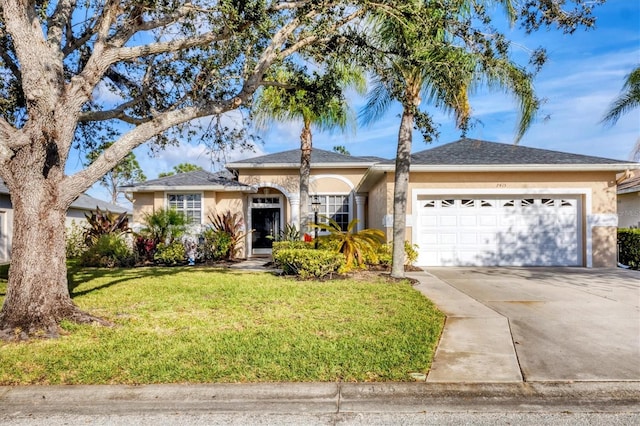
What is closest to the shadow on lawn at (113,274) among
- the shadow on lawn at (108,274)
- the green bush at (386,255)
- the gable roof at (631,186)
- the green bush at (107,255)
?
the shadow on lawn at (108,274)

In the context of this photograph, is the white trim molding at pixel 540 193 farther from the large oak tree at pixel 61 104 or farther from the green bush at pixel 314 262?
the large oak tree at pixel 61 104

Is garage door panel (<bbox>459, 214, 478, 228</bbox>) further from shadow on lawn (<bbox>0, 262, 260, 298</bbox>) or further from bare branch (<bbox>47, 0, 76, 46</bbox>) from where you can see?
bare branch (<bbox>47, 0, 76, 46</bbox>)

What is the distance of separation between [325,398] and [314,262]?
638 centimetres

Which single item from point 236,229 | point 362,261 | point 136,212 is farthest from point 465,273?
point 136,212

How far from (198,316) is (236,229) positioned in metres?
9.62

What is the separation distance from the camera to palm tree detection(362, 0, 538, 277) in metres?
7.25

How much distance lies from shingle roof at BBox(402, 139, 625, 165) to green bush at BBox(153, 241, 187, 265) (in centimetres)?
875

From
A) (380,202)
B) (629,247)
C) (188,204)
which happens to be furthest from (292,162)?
(629,247)

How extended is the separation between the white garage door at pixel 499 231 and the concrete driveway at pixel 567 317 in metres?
1.41

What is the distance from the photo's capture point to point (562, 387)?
386cm

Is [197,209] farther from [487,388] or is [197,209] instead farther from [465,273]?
[487,388]

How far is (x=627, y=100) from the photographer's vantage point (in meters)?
13.7

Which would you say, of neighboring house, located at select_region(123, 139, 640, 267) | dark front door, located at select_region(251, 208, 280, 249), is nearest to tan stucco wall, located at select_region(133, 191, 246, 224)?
dark front door, located at select_region(251, 208, 280, 249)

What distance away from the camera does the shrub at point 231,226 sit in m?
15.6
